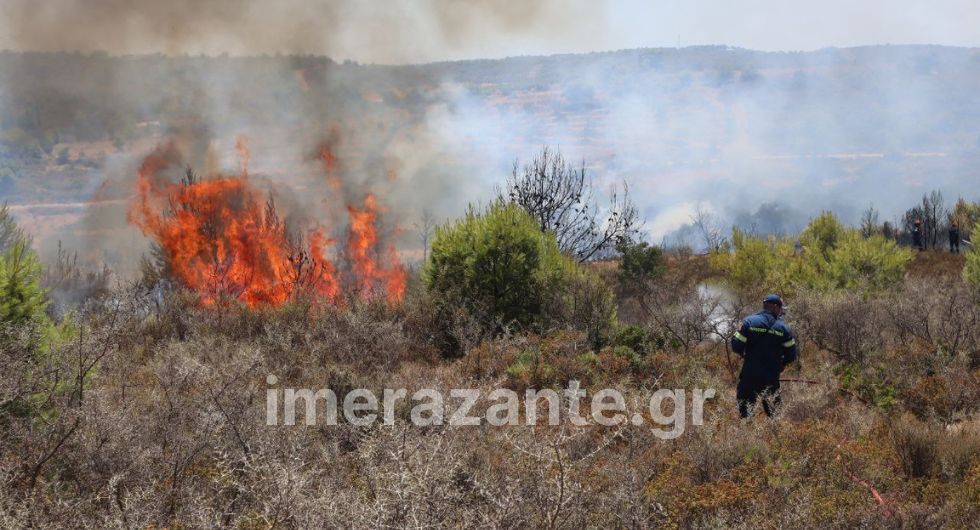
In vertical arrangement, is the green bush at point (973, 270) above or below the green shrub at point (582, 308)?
above

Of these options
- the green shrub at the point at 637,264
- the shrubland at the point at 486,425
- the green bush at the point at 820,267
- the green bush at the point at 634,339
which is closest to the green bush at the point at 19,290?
the shrubland at the point at 486,425

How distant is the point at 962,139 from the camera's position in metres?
119

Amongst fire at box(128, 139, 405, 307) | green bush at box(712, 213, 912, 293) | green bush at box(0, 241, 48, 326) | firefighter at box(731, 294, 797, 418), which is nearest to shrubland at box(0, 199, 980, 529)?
green bush at box(0, 241, 48, 326)

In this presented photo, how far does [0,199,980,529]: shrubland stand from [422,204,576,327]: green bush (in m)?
0.04

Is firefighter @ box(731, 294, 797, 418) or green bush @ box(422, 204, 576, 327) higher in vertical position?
green bush @ box(422, 204, 576, 327)

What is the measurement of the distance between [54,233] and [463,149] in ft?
122

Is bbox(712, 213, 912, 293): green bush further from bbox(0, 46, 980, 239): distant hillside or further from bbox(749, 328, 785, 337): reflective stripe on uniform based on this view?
bbox(0, 46, 980, 239): distant hillside

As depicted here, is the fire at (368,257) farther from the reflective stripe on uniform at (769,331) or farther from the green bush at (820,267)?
the reflective stripe on uniform at (769,331)

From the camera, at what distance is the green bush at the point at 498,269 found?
1405 cm

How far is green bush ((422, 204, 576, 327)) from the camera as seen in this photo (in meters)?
14.0

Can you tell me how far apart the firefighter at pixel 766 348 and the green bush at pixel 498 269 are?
255 inches

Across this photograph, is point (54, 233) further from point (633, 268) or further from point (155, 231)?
point (633, 268)

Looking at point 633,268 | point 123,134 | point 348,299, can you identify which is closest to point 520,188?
point 633,268

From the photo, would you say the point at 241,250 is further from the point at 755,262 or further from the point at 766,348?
the point at 766,348
